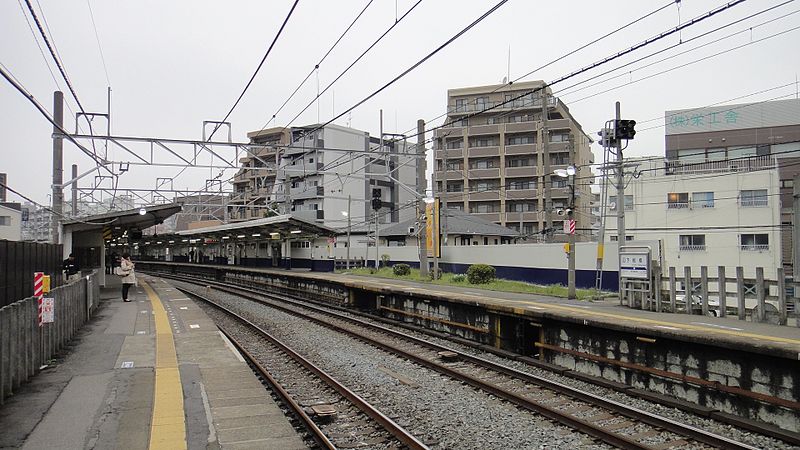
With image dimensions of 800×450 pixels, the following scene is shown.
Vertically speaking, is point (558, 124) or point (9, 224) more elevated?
point (558, 124)

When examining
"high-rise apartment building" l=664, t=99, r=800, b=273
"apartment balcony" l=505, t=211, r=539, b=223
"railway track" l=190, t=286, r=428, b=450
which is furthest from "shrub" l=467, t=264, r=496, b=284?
"apartment balcony" l=505, t=211, r=539, b=223

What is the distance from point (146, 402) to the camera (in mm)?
7320

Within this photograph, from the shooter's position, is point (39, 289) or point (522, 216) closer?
point (39, 289)

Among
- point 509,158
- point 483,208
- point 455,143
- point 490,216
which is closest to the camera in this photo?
point 490,216

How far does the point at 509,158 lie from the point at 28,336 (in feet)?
163

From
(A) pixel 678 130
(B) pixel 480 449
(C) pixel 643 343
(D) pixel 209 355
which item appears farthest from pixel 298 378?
(A) pixel 678 130

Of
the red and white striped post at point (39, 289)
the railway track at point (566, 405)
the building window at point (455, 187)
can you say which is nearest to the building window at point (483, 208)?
the building window at point (455, 187)

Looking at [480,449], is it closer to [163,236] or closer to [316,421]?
[316,421]

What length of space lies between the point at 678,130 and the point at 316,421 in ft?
151

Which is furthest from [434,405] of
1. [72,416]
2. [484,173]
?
[484,173]

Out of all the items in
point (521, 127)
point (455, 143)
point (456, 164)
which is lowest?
point (456, 164)

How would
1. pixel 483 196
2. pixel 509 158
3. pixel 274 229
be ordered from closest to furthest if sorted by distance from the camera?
1. pixel 274 229
2. pixel 483 196
3. pixel 509 158

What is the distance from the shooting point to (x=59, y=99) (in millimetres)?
18000

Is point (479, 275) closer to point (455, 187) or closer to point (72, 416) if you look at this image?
point (72, 416)
